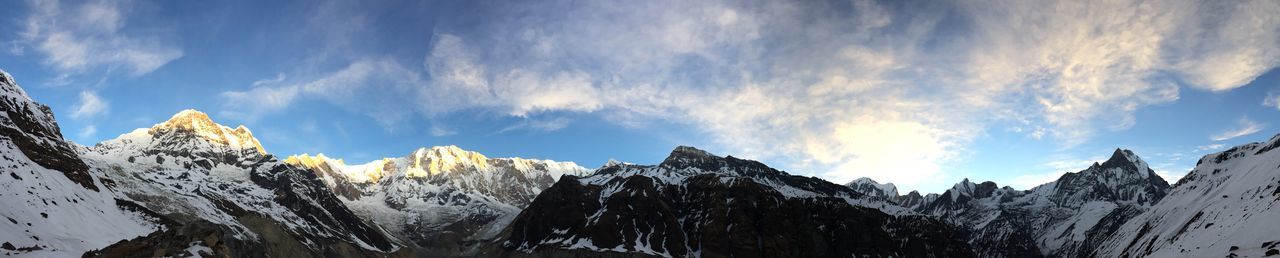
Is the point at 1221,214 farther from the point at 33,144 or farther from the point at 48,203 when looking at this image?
the point at 33,144

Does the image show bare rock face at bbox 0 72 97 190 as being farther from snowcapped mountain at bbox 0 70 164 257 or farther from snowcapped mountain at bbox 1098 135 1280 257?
snowcapped mountain at bbox 1098 135 1280 257

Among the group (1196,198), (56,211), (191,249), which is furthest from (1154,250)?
(56,211)

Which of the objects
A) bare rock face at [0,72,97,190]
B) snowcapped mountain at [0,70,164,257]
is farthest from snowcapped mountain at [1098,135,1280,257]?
bare rock face at [0,72,97,190]

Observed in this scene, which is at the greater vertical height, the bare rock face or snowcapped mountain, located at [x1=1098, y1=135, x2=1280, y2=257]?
the bare rock face

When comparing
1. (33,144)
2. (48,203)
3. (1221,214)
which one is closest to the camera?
(1221,214)

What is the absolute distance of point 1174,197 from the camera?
18512 centimetres

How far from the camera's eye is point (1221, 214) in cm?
10850

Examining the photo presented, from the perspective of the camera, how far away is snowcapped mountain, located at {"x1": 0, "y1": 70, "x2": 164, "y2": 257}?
3967 inches

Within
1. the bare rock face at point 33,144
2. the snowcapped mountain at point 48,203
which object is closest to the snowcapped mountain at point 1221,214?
the snowcapped mountain at point 48,203

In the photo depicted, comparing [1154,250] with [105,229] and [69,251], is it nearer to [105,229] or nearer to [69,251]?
[69,251]

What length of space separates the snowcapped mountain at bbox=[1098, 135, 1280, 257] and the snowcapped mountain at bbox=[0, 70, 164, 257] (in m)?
142

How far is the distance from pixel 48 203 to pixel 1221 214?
8249 inches

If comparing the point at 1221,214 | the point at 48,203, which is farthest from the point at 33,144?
the point at 1221,214

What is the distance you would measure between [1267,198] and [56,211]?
202 metres
